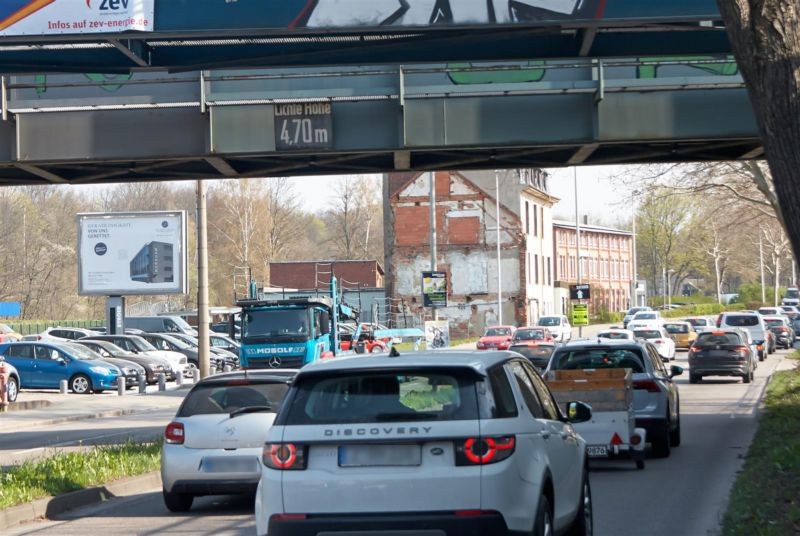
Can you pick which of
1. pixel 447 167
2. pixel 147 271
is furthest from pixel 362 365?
pixel 147 271

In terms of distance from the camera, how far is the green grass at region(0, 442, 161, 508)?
41.5 ft

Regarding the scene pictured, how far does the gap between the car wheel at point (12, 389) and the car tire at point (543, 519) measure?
2656cm

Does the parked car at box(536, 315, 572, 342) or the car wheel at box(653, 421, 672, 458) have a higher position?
the parked car at box(536, 315, 572, 342)

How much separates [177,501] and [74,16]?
5272mm

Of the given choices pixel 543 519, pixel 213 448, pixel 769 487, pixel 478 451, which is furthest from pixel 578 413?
pixel 213 448

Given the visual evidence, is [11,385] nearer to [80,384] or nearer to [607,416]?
[80,384]

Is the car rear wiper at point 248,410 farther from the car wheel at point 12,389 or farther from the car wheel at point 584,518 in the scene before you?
the car wheel at point 12,389

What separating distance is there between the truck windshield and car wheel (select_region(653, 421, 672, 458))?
550 inches

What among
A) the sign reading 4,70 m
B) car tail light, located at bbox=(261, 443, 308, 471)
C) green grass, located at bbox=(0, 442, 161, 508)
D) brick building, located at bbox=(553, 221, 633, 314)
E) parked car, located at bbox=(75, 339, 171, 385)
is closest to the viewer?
car tail light, located at bbox=(261, 443, 308, 471)

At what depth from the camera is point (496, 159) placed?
19.7m

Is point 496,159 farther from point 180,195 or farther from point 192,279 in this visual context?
point 180,195

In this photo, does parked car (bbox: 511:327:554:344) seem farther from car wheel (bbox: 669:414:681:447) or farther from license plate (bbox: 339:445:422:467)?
license plate (bbox: 339:445:422:467)

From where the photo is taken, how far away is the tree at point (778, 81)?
6.80 metres

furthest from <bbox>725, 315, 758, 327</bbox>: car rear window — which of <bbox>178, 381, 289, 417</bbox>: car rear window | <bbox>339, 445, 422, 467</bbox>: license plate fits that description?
<bbox>339, 445, 422, 467</bbox>: license plate
